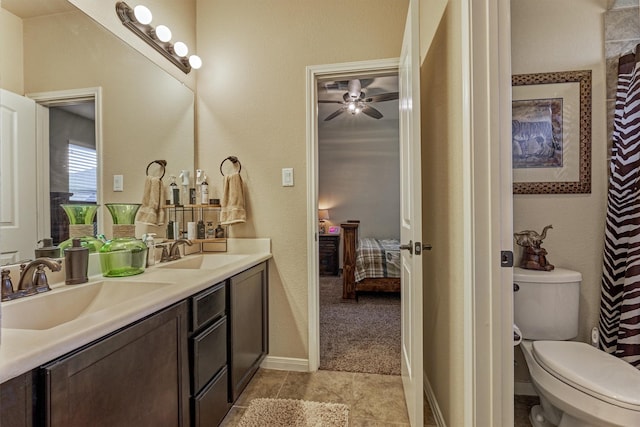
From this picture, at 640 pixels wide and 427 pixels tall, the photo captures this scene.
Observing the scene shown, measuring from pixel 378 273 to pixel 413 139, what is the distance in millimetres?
2325

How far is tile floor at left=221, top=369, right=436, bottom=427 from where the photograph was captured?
1569 millimetres

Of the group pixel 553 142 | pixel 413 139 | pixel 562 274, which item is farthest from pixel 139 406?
pixel 553 142

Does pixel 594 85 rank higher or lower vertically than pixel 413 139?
higher

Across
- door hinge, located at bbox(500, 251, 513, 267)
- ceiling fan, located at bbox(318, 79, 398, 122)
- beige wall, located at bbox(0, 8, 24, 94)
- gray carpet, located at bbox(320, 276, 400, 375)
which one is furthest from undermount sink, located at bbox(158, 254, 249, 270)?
ceiling fan, located at bbox(318, 79, 398, 122)

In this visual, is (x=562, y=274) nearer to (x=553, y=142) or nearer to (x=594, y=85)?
(x=553, y=142)

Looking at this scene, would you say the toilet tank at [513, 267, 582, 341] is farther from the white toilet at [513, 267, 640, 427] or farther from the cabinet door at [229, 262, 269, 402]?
the cabinet door at [229, 262, 269, 402]

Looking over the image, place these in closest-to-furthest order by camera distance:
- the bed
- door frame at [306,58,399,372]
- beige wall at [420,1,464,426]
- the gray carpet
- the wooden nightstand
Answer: beige wall at [420,1,464,426] → door frame at [306,58,399,372] → the gray carpet → the bed → the wooden nightstand

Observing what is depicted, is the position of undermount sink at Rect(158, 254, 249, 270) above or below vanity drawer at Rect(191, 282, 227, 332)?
above

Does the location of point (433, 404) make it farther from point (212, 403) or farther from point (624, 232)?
point (624, 232)

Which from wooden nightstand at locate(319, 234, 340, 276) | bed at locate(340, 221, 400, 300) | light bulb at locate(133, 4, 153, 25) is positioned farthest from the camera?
wooden nightstand at locate(319, 234, 340, 276)

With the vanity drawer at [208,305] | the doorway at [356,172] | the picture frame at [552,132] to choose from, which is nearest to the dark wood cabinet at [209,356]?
the vanity drawer at [208,305]

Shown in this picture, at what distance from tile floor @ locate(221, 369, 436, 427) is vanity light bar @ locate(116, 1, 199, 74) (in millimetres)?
2134

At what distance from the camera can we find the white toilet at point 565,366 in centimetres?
111

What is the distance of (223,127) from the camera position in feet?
6.99
